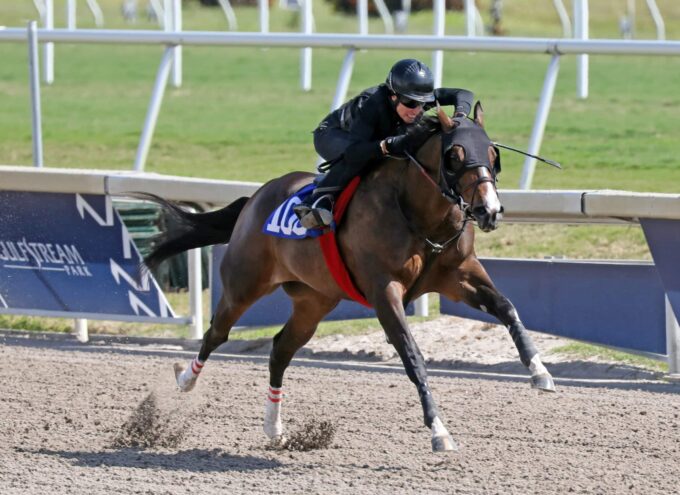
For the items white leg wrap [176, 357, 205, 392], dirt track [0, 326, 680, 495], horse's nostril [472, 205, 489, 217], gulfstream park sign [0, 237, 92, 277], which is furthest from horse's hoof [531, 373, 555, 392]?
gulfstream park sign [0, 237, 92, 277]

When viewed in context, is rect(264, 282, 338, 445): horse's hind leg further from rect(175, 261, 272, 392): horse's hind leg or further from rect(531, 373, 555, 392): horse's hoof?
rect(531, 373, 555, 392): horse's hoof

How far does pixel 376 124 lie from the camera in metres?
6.05

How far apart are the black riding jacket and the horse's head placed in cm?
36

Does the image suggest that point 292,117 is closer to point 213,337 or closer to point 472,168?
point 213,337

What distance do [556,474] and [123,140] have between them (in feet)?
37.2

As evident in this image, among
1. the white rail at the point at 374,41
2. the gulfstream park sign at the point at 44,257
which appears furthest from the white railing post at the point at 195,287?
the white rail at the point at 374,41

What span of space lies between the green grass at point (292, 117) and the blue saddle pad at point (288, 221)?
2945mm

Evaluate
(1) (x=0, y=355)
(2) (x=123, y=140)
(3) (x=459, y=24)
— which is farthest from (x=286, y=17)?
(1) (x=0, y=355)

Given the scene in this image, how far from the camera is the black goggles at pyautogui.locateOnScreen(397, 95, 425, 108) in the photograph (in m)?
5.85

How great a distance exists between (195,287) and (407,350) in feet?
11.8

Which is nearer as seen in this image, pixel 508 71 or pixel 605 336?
A: pixel 605 336

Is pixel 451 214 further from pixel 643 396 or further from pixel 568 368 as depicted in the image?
pixel 568 368

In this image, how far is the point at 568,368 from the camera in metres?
8.20

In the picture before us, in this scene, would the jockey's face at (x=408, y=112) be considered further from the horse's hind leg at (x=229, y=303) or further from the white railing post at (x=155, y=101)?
the white railing post at (x=155, y=101)
